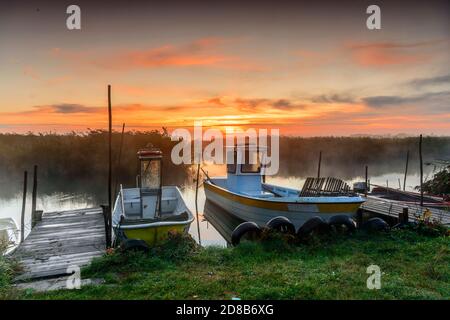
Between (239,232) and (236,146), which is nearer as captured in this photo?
(239,232)

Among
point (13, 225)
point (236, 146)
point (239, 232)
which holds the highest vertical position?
point (236, 146)

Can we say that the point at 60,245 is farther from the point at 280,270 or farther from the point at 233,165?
the point at 233,165

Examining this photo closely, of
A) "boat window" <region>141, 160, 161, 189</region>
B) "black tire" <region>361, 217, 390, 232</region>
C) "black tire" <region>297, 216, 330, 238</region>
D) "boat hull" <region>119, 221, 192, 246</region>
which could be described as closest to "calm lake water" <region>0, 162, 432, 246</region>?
"boat window" <region>141, 160, 161, 189</region>

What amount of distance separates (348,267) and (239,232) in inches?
114

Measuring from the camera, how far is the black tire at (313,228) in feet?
26.1

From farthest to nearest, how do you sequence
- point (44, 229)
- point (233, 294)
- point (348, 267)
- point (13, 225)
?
point (13, 225), point (44, 229), point (348, 267), point (233, 294)

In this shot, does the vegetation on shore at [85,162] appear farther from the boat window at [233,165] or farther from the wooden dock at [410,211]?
the wooden dock at [410,211]

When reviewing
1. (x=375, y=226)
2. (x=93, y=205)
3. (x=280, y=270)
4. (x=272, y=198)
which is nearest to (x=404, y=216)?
(x=375, y=226)

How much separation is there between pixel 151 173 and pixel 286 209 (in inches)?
180

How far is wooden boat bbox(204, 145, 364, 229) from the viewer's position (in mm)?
10484

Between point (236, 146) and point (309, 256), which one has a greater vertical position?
point (236, 146)

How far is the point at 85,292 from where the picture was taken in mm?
4980
